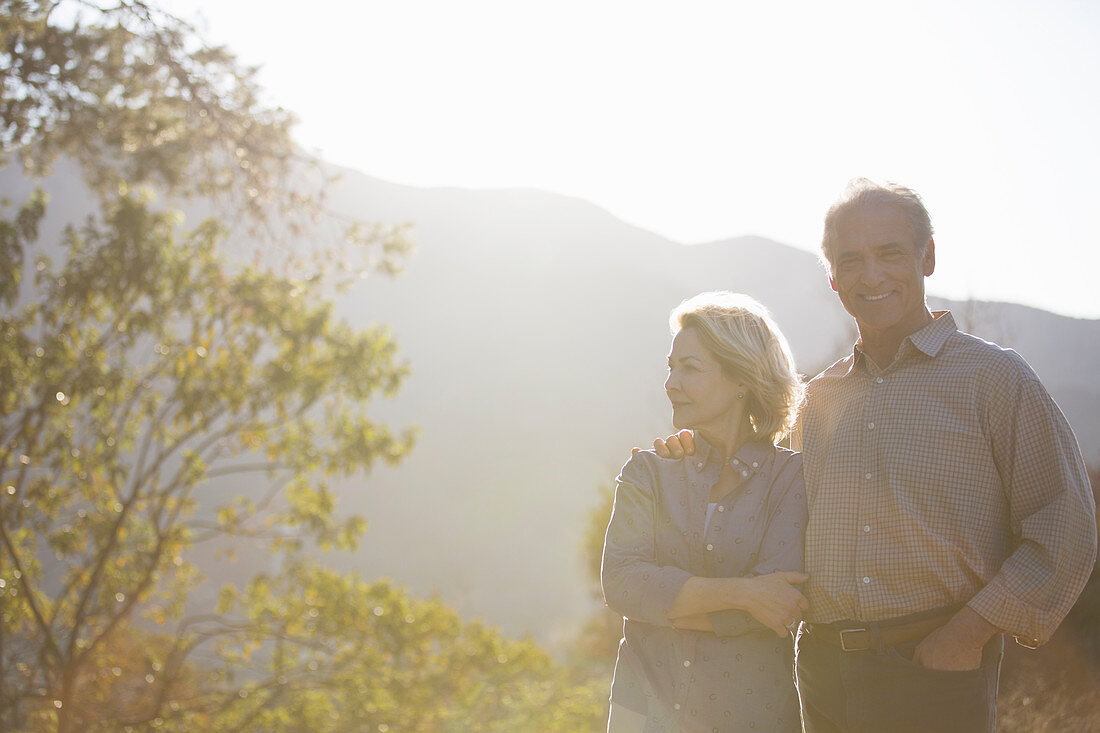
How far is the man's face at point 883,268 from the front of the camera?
217 centimetres

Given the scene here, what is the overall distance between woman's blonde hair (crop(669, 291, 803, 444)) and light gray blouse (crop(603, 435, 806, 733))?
0.09 m

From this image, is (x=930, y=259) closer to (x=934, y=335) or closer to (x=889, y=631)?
(x=934, y=335)

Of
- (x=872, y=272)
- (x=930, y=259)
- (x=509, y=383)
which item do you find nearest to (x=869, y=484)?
(x=872, y=272)

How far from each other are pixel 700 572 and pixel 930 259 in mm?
1106

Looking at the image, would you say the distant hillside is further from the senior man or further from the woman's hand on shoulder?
the woman's hand on shoulder

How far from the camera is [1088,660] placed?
3529 millimetres

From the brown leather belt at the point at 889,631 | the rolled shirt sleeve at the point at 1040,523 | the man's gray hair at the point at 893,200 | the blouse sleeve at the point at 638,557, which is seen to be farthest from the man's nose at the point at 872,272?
the brown leather belt at the point at 889,631

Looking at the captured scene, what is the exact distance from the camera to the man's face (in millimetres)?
2170

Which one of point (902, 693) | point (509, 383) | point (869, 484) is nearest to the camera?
point (902, 693)

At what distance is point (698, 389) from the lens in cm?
209

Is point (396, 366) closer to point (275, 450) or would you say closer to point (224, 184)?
point (275, 450)

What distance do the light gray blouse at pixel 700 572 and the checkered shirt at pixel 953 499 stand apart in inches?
6.8

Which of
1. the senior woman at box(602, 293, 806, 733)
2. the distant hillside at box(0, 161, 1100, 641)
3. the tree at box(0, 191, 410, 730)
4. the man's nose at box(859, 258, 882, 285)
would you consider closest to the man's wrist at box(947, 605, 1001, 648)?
the senior woman at box(602, 293, 806, 733)

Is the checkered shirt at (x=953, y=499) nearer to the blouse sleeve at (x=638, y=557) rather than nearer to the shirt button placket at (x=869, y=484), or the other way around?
the shirt button placket at (x=869, y=484)
